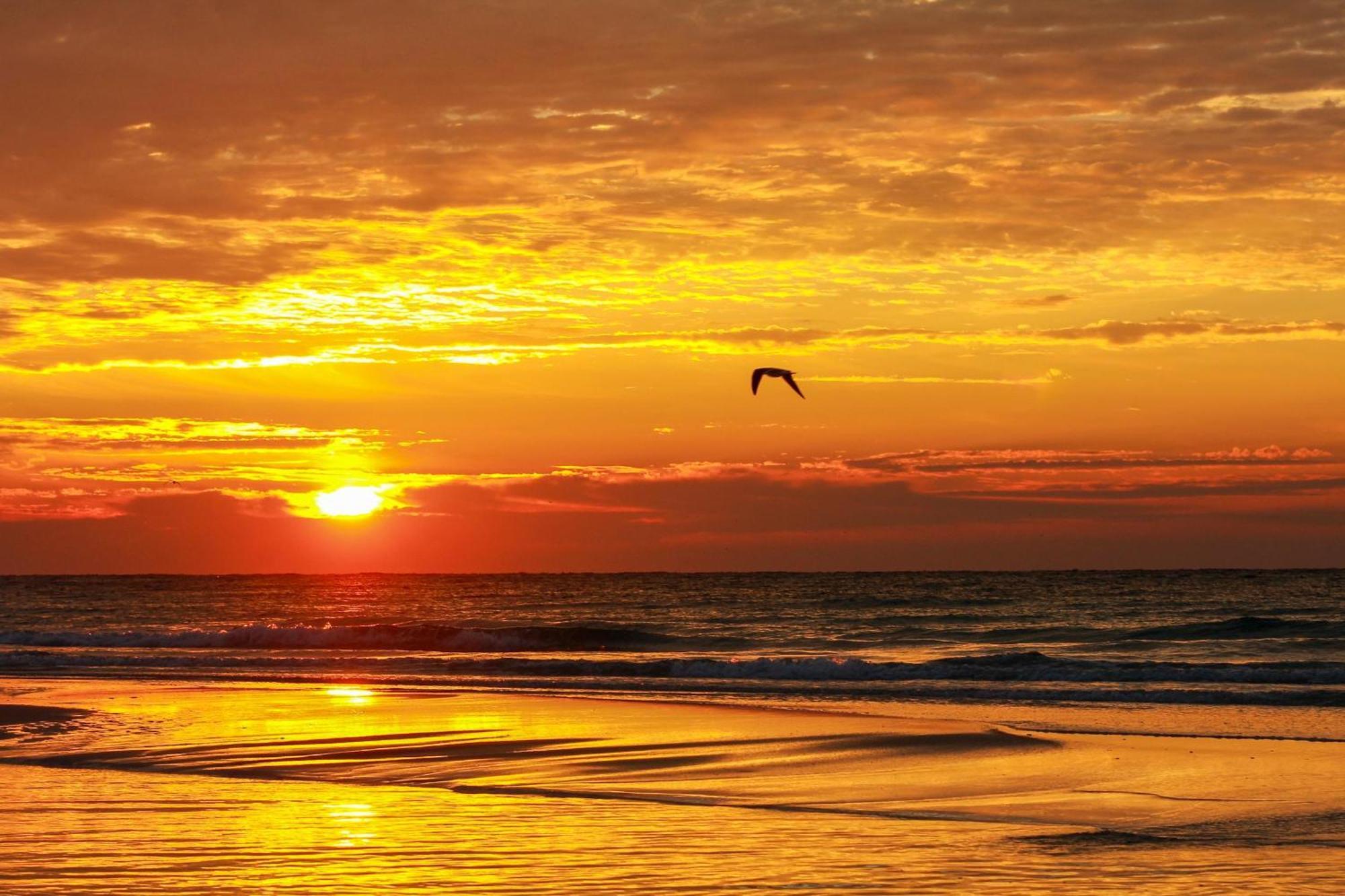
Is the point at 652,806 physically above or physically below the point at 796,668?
above

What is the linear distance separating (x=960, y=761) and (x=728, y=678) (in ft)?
50.8

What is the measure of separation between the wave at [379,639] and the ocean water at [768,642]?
112mm

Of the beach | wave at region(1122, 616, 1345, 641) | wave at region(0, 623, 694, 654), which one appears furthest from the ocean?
wave at region(0, 623, 694, 654)

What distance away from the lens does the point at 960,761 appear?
1534cm

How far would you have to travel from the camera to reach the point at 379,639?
149 feet

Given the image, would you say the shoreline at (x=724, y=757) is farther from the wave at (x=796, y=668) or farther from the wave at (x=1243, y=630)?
the wave at (x=1243, y=630)

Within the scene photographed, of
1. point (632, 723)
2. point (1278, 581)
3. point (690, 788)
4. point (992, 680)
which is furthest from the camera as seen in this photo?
point (1278, 581)

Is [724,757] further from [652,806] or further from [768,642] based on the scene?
[768,642]

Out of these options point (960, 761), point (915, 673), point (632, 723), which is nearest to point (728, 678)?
point (915, 673)

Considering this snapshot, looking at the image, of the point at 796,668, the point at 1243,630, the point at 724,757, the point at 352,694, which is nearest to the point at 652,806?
the point at 724,757

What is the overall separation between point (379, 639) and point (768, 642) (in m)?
12.2

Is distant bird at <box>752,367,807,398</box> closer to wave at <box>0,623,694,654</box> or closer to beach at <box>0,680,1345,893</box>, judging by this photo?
beach at <box>0,680,1345,893</box>

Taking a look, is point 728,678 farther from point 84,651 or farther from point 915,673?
point 84,651

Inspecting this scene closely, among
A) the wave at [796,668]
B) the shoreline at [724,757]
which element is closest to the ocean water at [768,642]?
the wave at [796,668]
